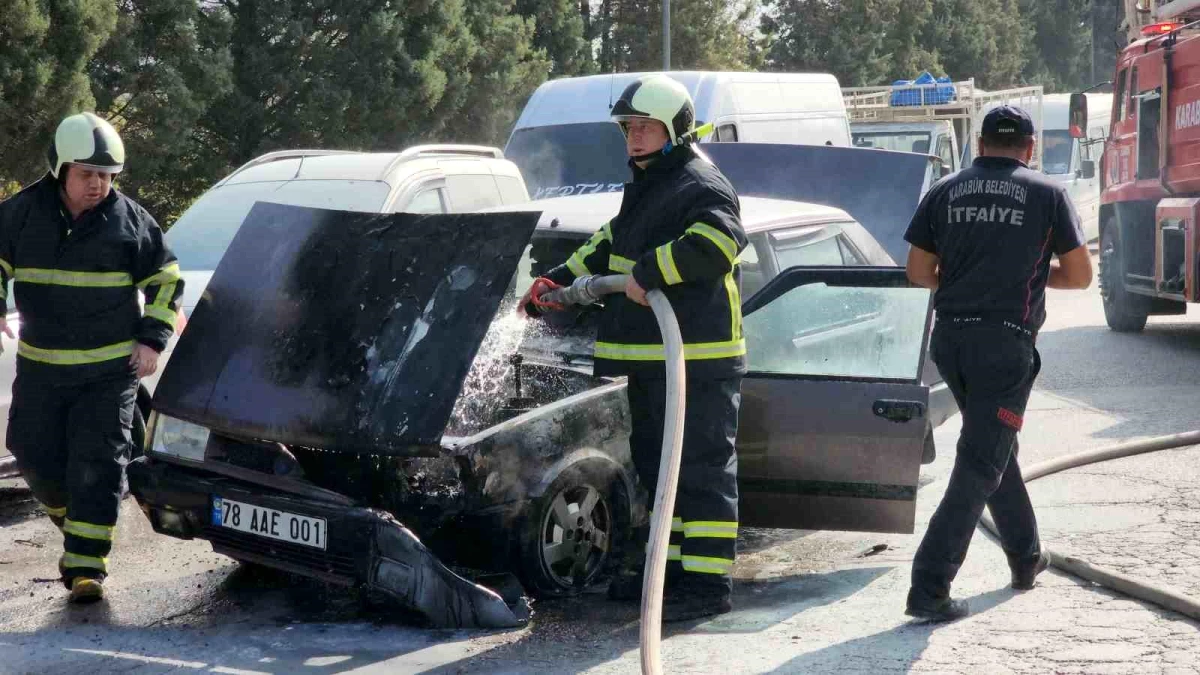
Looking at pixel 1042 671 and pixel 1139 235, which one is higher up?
pixel 1139 235

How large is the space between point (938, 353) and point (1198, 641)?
1.22 meters

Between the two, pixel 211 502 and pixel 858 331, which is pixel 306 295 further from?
pixel 858 331

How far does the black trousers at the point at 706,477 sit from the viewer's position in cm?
486

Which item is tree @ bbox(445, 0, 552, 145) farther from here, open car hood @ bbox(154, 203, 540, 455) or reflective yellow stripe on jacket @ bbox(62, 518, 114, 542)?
reflective yellow stripe on jacket @ bbox(62, 518, 114, 542)

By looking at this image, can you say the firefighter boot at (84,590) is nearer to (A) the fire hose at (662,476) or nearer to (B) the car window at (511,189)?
(A) the fire hose at (662,476)

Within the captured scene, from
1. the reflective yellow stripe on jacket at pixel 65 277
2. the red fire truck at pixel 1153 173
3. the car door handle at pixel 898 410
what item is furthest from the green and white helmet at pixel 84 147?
the red fire truck at pixel 1153 173

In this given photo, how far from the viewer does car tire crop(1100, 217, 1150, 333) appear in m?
13.2

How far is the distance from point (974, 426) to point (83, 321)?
3200 mm

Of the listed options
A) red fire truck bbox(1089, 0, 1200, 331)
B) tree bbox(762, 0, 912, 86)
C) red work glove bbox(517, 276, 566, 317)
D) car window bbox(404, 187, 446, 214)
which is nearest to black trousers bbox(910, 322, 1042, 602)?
red work glove bbox(517, 276, 566, 317)

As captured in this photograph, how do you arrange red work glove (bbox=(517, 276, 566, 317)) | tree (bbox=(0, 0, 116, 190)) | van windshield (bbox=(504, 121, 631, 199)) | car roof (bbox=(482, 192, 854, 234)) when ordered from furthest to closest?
tree (bbox=(0, 0, 116, 190)) < van windshield (bbox=(504, 121, 631, 199)) < car roof (bbox=(482, 192, 854, 234)) < red work glove (bbox=(517, 276, 566, 317))

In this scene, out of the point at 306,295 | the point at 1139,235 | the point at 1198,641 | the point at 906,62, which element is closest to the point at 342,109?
the point at 1139,235

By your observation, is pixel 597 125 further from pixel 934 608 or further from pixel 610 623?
pixel 934 608

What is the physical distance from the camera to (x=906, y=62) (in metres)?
41.6

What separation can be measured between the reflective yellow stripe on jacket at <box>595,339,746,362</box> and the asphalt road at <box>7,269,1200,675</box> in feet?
2.96
